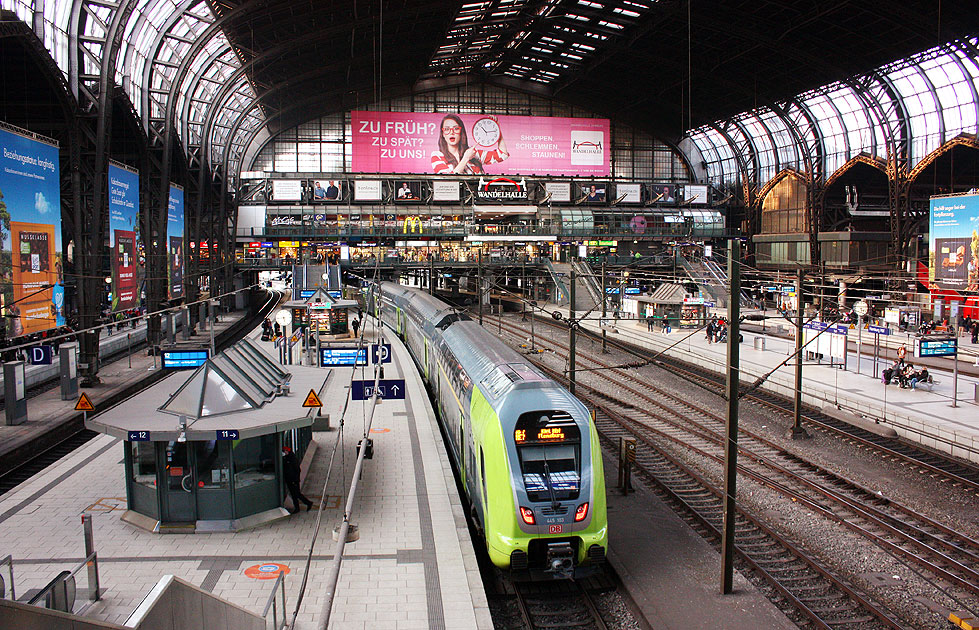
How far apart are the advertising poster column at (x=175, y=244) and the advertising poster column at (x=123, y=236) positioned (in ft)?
18.9

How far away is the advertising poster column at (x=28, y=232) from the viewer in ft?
69.2

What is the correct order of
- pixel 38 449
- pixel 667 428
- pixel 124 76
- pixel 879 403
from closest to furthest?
1. pixel 38 449
2. pixel 667 428
3. pixel 879 403
4. pixel 124 76

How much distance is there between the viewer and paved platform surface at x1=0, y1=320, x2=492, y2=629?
376 inches

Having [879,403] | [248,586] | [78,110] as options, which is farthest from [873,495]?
[78,110]

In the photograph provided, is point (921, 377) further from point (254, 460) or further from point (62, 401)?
point (62, 401)

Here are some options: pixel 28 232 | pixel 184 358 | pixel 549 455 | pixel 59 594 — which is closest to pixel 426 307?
pixel 184 358

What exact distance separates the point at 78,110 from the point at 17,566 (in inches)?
830

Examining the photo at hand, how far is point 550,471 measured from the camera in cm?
1052

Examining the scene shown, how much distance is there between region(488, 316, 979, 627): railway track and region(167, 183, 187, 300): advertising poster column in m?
23.4

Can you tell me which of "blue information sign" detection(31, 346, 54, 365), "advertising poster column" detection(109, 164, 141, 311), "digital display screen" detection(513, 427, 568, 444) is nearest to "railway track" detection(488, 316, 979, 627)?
"digital display screen" detection(513, 427, 568, 444)

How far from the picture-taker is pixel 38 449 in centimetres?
1925

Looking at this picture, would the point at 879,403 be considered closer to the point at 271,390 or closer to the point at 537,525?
the point at 537,525

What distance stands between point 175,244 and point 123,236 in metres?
9.30

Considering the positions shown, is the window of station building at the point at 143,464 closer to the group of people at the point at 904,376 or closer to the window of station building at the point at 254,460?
the window of station building at the point at 254,460
